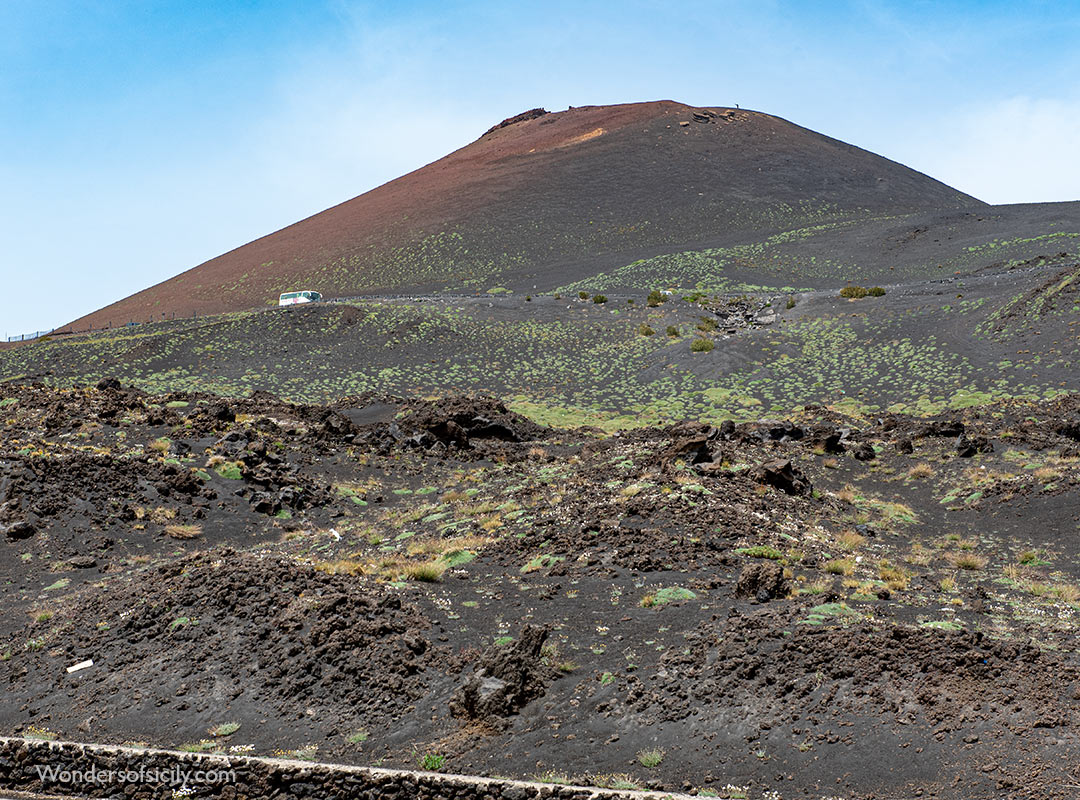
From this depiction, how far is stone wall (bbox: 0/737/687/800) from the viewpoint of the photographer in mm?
8602

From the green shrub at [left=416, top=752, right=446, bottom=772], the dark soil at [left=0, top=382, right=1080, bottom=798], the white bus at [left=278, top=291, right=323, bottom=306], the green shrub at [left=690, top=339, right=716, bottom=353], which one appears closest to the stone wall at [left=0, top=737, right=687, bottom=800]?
the green shrub at [left=416, top=752, right=446, bottom=772]

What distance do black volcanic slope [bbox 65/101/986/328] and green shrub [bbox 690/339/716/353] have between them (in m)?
26.1

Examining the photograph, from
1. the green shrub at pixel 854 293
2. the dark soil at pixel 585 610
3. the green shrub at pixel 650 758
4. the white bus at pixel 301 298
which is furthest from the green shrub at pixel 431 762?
the white bus at pixel 301 298

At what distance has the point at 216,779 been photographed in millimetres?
9523

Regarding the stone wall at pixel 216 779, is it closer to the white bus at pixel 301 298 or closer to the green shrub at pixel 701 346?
the green shrub at pixel 701 346

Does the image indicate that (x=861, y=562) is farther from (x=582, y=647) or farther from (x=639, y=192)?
(x=639, y=192)

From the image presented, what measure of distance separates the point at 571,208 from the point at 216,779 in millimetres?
87481

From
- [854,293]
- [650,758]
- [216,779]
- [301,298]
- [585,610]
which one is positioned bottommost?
[216,779]

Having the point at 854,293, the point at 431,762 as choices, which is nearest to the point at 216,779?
the point at 431,762

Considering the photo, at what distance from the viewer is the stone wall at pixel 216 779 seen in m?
8.60

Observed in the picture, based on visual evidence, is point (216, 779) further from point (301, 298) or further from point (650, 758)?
point (301, 298)

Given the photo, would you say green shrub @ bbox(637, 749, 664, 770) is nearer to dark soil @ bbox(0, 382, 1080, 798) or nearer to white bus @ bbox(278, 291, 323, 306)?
dark soil @ bbox(0, 382, 1080, 798)

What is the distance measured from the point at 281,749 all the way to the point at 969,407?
1152 inches

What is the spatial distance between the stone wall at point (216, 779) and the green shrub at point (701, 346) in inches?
1516
